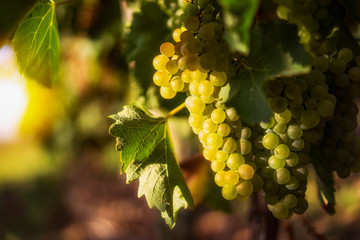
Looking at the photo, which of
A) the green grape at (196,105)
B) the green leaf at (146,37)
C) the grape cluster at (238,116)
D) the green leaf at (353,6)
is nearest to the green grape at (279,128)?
the grape cluster at (238,116)

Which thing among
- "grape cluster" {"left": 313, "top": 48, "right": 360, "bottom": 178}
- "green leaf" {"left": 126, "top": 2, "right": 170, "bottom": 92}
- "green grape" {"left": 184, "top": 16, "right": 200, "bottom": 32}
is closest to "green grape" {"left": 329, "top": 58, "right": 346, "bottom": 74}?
"grape cluster" {"left": 313, "top": 48, "right": 360, "bottom": 178}

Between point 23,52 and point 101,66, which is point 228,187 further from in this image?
point 101,66

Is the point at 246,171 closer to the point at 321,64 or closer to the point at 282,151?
the point at 282,151

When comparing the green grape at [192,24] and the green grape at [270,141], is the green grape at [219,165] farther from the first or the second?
the green grape at [192,24]

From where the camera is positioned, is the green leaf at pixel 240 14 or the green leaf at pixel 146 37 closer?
the green leaf at pixel 240 14

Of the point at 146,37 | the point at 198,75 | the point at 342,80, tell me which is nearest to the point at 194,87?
the point at 198,75

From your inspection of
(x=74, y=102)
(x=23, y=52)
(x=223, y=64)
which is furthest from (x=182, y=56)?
(x=74, y=102)

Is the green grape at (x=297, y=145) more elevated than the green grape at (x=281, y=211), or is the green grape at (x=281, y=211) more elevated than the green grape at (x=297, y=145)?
the green grape at (x=297, y=145)
